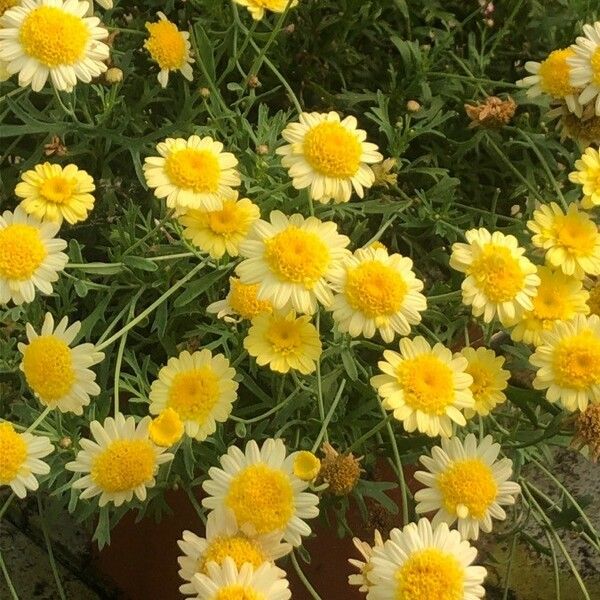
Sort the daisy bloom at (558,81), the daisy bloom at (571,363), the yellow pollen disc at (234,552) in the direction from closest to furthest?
the yellow pollen disc at (234,552) < the daisy bloom at (571,363) < the daisy bloom at (558,81)

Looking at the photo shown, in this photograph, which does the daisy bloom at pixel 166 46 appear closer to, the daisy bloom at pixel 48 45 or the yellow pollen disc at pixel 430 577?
the daisy bloom at pixel 48 45

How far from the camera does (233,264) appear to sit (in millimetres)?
852

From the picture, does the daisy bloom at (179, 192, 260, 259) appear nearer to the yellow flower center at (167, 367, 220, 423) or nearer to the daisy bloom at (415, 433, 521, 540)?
the yellow flower center at (167, 367, 220, 423)

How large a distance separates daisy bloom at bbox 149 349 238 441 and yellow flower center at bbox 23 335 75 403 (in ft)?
0.29

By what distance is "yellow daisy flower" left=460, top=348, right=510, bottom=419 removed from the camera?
0.83 m

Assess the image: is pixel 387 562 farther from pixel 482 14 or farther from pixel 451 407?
pixel 482 14

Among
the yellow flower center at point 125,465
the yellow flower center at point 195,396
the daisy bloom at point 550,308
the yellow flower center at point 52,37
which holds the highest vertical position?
the yellow flower center at point 52,37

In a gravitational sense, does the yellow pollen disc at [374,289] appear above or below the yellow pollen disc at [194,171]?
below

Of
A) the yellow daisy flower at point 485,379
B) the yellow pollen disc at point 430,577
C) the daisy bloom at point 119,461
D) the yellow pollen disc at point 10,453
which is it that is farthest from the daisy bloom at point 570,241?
the yellow pollen disc at point 10,453

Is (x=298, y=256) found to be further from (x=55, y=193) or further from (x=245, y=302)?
(x=55, y=193)

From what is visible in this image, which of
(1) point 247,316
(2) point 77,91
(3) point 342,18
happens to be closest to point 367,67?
(3) point 342,18

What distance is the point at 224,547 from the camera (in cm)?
67

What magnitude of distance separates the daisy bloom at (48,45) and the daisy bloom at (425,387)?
1.40ft

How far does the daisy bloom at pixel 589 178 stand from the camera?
33.9 inches
